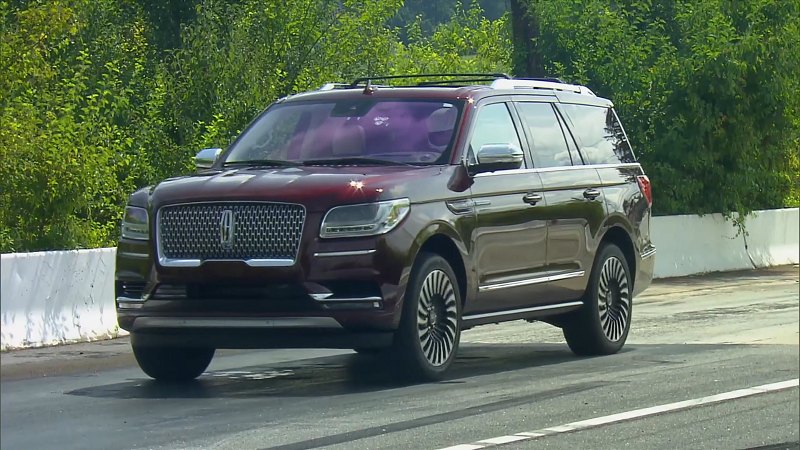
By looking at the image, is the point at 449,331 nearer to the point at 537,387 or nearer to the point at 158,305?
the point at 537,387

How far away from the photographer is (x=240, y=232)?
946 centimetres

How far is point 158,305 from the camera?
9609mm

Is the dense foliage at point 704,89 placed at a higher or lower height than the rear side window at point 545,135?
lower

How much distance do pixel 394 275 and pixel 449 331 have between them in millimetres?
819

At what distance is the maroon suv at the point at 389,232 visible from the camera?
9.41 meters

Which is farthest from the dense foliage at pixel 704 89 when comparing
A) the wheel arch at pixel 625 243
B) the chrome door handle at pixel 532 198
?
the chrome door handle at pixel 532 198

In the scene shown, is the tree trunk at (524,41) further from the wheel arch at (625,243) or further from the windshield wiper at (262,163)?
the windshield wiper at (262,163)

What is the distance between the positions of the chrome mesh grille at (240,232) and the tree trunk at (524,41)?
1875cm

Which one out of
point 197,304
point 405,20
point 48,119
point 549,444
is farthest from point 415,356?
point 405,20

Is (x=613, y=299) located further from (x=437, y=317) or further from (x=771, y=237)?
(x=771, y=237)

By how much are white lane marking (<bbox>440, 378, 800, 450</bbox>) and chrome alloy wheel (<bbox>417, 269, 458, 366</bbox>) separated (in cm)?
170

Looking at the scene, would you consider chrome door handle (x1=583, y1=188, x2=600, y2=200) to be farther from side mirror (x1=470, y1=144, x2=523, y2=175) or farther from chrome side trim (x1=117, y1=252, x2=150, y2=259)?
chrome side trim (x1=117, y1=252, x2=150, y2=259)

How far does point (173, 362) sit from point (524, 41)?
63.0 ft

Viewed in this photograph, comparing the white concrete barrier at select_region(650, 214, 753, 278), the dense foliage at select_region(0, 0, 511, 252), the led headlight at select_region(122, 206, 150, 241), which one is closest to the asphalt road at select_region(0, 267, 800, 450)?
the led headlight at select_region(122, 206, 150, 241)
